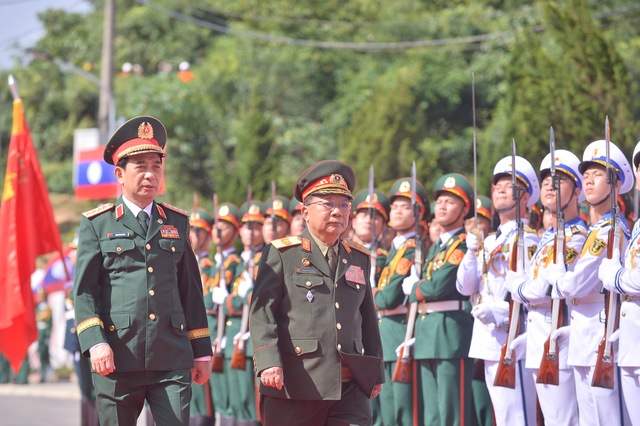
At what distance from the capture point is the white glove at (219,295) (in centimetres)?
1151

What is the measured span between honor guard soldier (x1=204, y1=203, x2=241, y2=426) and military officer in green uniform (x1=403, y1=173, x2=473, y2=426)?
2722 millimetres

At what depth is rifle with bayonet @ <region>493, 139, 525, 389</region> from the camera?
798 cm

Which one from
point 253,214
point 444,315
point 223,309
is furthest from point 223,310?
point 444,315

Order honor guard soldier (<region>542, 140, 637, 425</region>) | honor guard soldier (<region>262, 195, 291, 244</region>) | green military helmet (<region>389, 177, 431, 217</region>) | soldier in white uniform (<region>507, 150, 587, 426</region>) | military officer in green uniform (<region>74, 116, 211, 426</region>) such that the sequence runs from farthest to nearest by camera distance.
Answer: honor guard soldier (<region>262, 195, 291, 244</region>) → green military helmet (<region>389, 177, 431, 217</region>) → soldier in white uniform (<region>507, 150, 587, 426</region>) → honor guard soldier (<region>542, 140, 637, 425</region>) → military officer in green uniform (<region>74, 116, 211, 426</region>)

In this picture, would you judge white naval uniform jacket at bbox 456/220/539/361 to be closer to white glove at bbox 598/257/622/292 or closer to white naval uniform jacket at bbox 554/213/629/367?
white naval uniform jacket at bbox 554/213/629/367

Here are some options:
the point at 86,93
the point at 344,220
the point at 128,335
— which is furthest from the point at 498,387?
the point at 86,93

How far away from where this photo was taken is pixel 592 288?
733 centimetres

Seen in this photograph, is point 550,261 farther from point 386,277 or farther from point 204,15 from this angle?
point 204,15

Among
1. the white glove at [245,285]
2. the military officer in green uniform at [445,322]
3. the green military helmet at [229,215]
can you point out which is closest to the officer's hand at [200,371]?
the military officer in green uniform at [445,322]

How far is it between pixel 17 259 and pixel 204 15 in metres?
26.8

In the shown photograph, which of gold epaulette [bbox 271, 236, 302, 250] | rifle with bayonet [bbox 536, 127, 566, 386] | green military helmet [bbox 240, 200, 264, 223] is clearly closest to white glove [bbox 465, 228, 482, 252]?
rifle with bayonet [bbox 536, 127, 566, 386]

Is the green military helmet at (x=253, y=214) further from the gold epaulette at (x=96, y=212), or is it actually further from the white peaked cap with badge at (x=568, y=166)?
the gold epaulette at (x=96, y=212)

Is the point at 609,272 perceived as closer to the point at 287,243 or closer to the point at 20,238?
the point at 287,243

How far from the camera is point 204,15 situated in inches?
1444
